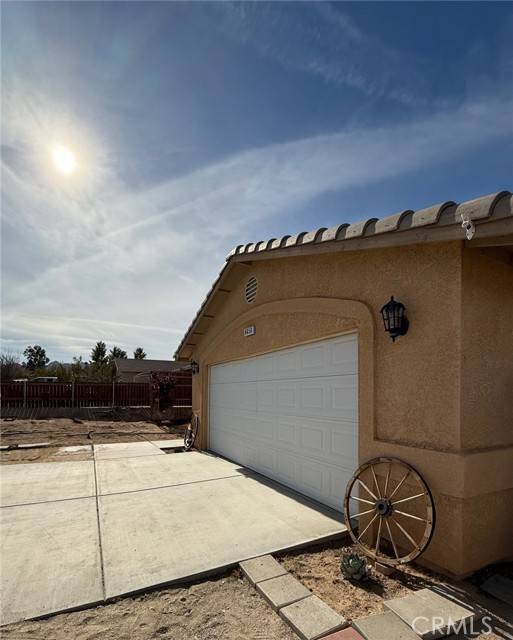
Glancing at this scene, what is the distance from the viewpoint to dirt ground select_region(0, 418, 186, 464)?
1014 centimetres

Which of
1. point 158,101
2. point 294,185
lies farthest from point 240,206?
point 158,101

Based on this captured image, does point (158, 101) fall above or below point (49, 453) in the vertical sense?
above

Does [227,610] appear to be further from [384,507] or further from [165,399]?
[165,399]

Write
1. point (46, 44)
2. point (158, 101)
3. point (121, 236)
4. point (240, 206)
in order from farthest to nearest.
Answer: point (121, 236) → point (240, 206) → point (158, 101) → point (46, 44)

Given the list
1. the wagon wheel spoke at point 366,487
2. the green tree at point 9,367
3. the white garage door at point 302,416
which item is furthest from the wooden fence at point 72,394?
the wagon wheel spoke at point 366,487

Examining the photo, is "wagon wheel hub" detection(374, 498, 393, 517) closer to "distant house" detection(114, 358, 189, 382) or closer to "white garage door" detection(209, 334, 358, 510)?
"white garage door" detection(209, 334, 358, 510)

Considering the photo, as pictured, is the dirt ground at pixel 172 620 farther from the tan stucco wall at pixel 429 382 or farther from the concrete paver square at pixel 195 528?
the tan stucco wall at pixel 429 382

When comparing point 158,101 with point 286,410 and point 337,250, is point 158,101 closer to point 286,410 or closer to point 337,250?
point 337,250

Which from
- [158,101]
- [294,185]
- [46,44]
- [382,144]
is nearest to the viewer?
[46,44]

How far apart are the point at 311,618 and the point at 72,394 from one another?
71.2ft

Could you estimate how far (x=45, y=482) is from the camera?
282 inches

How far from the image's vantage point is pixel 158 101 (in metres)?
6.77

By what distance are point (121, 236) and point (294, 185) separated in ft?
16.1

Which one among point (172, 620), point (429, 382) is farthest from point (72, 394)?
point (429, 382)
